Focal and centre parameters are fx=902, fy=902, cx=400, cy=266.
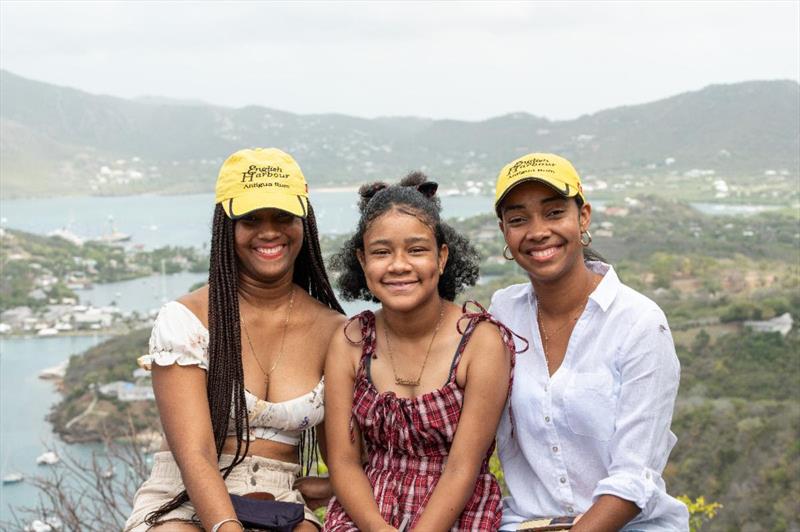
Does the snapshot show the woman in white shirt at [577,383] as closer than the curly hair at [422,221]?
Yes

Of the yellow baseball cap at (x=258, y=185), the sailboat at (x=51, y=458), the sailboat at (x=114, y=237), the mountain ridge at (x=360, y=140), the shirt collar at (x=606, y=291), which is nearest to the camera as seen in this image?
the shirt collar at (x=606, y=291)

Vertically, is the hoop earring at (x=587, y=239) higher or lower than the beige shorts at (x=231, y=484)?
higher

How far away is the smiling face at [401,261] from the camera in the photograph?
9.05ft

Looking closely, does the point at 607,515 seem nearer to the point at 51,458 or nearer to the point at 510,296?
the point at 510,296

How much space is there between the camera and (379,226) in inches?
110

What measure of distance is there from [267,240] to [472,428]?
0.89 m

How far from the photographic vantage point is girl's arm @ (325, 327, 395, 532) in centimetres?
270

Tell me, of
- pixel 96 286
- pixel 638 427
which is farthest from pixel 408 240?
pixel 96 286

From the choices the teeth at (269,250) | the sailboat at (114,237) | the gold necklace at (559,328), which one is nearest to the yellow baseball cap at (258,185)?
the teeth at (269,250)

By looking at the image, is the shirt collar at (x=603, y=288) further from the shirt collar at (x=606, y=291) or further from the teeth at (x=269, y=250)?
the teeth at (x=269, y=250)

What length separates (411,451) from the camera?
2.75 metres

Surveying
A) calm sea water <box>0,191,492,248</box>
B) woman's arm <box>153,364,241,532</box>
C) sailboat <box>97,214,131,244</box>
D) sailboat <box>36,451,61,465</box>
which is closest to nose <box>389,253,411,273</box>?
woman's arm <box>153,364,241,532</box>

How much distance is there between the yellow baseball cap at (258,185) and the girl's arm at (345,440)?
469mm

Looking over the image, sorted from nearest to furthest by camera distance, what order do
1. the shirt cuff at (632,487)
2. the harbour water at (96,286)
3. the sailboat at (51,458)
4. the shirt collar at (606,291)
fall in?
the shirt cuff at (632,487) < the shirt collar at (606,291) < the sailboat at (51,458) < the harbour water at (96,286)
